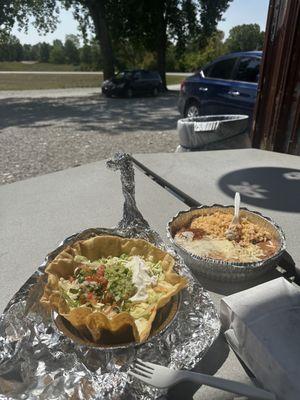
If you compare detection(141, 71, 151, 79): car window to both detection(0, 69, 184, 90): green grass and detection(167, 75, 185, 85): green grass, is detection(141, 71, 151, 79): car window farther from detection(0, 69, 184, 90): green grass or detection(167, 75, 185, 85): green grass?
detection(167, 75, 185, 85): green grass

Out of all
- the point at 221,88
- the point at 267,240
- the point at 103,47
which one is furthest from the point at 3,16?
the point at 267,240

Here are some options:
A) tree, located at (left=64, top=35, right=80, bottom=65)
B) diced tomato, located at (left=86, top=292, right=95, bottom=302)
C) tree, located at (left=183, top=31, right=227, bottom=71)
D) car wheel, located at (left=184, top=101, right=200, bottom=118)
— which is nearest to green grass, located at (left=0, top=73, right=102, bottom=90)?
tree, located at (left=183, top=31, right=227, bottom=71)

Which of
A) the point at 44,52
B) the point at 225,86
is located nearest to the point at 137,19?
the point at 225,86

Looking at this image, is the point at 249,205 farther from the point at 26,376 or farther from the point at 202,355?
the point at 26,376

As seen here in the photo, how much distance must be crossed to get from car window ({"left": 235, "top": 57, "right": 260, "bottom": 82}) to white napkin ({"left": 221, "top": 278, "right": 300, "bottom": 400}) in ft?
21.8

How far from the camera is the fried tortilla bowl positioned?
135 centimetres

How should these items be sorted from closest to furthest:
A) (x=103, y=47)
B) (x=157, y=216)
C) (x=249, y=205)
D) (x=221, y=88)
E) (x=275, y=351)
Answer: (x=275, y=351) → (x=157, y=216) → (x=249, y=205) → (x=221, y=88) → (x=103, y=47)

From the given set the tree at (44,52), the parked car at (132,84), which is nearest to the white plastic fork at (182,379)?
the parked car at (132,84)

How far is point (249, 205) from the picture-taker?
2.83 m

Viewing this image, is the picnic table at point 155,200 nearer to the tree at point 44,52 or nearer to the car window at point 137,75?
the car window at point 137,75

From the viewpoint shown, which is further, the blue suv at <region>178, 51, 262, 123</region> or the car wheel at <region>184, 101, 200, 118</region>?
the car wheel at <region>184, 101, 200, 118</region>

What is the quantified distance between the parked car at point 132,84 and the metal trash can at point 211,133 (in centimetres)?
1458

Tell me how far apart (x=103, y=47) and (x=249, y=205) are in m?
20.0

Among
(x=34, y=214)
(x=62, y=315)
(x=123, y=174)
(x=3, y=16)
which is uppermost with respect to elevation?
(x=3, y=16)
